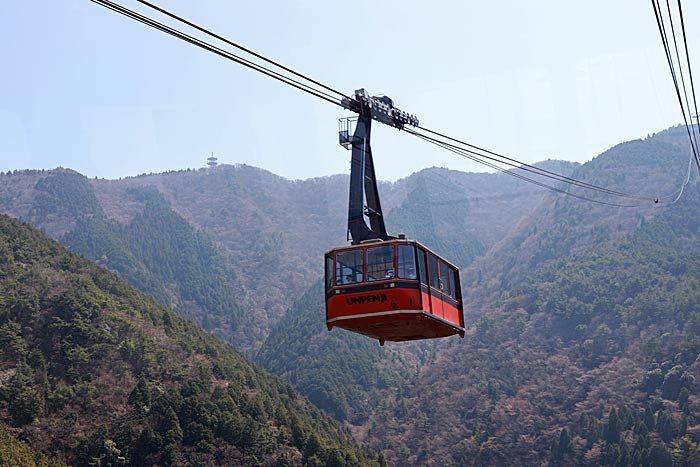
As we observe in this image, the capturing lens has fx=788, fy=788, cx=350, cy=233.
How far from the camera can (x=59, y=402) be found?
79.5 meters

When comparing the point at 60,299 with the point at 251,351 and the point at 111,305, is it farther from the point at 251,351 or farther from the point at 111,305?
the point at 251,351

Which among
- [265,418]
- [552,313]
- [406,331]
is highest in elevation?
[552,313]

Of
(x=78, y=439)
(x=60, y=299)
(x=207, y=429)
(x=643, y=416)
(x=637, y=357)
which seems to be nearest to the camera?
(x=78, y=439)

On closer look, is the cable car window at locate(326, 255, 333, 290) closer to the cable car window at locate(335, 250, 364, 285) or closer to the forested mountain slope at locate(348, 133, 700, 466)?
the cable car window at locate(335, 250, 364, 285)

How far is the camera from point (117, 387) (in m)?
85.6

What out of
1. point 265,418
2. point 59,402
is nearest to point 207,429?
point 265,418

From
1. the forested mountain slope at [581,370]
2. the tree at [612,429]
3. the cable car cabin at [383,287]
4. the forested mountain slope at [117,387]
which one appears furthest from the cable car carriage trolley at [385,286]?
the tree at [612,429]

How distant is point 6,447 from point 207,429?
24250 mm

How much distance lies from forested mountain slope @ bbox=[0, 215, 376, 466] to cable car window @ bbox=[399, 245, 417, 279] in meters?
55.2

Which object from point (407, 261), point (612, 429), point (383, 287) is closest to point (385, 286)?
point (383, 287)

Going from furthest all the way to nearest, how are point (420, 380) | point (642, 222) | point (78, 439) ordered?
1. point (642, 222)
2. point (420, 380)
3. point (78, 439)

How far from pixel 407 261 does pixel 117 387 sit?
2647 inches

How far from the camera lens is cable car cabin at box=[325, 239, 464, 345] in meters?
25.9

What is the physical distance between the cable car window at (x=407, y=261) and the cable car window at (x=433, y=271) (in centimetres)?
117
